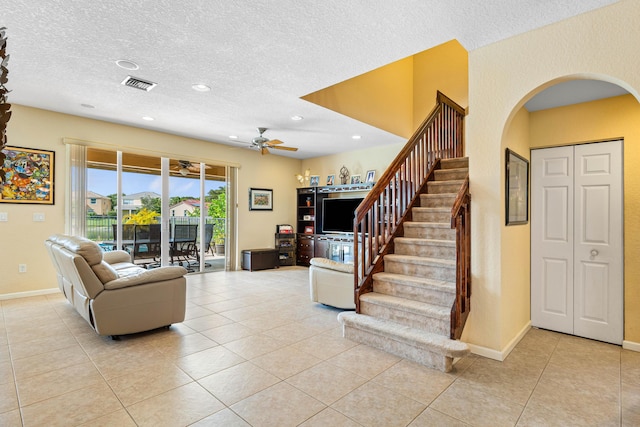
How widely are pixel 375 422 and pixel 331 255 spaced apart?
5.18 meters

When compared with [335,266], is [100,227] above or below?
above

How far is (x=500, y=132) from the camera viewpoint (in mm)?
2746

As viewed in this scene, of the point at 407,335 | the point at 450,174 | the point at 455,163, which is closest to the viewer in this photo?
the point at 407,335

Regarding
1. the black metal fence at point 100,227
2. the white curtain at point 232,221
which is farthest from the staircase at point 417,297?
the black metal fence at point 100,227

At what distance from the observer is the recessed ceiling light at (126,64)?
3.21 m

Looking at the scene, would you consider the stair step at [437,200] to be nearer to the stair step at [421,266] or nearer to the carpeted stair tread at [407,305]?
the stair step at [421,266]

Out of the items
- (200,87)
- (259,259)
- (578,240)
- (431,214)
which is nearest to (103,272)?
(200,87)

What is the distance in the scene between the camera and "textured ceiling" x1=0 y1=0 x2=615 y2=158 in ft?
7.86

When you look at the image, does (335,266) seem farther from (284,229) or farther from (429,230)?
(284,229)

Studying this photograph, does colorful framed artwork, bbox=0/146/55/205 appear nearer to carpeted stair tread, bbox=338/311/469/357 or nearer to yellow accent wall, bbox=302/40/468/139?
yellow accent wall, bbox=302/40/468/139

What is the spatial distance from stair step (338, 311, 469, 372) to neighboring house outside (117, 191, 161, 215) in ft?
15.0

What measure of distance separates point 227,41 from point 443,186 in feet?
9.93

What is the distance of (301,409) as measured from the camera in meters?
2.05

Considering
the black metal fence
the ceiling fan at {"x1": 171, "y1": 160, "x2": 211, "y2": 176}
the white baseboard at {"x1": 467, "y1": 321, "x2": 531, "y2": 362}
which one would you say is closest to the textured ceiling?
the black metal fence
